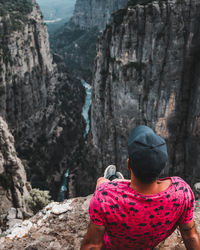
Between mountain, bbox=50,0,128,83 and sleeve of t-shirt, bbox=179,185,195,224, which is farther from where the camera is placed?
mountain, bbox=50,0,128,83

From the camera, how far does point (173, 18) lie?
28.9m

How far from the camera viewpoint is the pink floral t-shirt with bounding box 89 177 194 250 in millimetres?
3549

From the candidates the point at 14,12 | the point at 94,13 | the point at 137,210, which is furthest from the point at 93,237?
the point at 94,13

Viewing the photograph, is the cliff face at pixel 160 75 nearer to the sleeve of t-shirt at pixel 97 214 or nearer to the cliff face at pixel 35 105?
the cliff face at pixel 35 105

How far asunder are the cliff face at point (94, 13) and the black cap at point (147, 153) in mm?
137803

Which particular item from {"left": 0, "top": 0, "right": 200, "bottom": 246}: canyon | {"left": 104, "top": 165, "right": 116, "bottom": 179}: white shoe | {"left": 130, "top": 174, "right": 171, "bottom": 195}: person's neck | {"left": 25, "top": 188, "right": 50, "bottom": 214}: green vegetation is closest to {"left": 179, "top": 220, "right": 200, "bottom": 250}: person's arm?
{"left": 130, "top": 174, "right": 171, "bottom": 195}: person's neck

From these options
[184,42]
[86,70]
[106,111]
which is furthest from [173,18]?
[86,70]

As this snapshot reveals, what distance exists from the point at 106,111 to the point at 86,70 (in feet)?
295

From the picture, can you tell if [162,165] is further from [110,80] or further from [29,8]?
[29,8]

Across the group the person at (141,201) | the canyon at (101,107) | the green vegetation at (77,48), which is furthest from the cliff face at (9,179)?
the green vegetation at (77,48)

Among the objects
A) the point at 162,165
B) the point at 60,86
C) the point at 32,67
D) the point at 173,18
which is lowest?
the point at 60,86

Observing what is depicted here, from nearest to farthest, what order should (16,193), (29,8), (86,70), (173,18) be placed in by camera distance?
(16,193), (173,18), (29,8), (86,70)

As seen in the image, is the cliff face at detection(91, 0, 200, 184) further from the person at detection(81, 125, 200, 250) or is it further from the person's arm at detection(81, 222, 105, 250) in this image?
the person's arm at detection(81, 222, 105, 250)

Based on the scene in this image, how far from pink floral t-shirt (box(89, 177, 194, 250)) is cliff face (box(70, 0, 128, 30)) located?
138 meters
